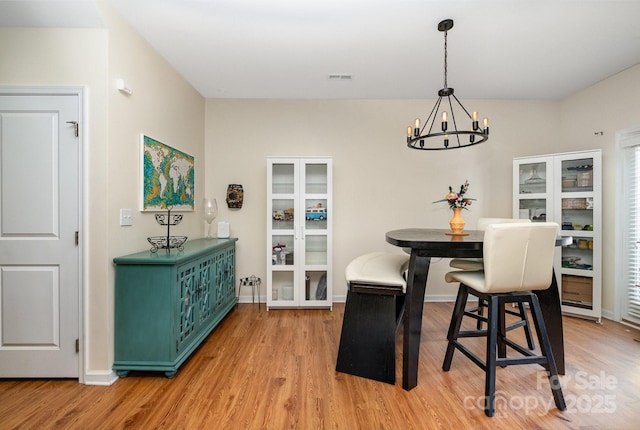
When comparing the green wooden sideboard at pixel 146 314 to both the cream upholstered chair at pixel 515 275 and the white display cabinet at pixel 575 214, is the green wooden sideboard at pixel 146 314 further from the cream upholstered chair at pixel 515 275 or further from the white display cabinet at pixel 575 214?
the white display cabinet at pixel 575 214

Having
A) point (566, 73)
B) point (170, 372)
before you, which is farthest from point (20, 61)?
point (566, 73)

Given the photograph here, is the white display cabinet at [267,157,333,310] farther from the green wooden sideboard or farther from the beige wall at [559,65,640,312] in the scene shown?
the beige wall at [559,65,640,312]

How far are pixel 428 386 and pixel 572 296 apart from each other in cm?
263

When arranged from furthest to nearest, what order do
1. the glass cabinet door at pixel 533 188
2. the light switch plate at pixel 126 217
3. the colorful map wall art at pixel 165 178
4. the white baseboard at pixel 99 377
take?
the glass cabinet door at pixel 533 188, the colorful map wall art at pixel 165 178, the light switch plate at pixel 126 217, the white baseboard at pixel 99 377

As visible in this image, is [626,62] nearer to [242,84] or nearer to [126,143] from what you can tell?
[242,84]

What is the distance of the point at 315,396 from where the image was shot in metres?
1.85

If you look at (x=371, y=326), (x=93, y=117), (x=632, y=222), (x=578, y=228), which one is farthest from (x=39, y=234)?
(x=632, y=222)

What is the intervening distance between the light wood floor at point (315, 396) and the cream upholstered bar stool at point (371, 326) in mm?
93

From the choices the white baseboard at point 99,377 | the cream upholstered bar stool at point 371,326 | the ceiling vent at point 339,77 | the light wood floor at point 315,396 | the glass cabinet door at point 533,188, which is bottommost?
Answer: the light wood floor at point 315,396

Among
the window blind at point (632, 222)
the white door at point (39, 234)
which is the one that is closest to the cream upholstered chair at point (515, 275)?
the window blind at point (632, 222)

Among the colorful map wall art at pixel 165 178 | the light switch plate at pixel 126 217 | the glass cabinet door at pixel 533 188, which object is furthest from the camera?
the glass cabinet door at pixel 533 188

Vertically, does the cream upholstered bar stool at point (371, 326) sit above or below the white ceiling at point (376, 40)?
below

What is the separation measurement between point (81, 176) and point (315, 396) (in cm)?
223

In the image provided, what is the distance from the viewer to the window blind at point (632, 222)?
3006 millimetres
